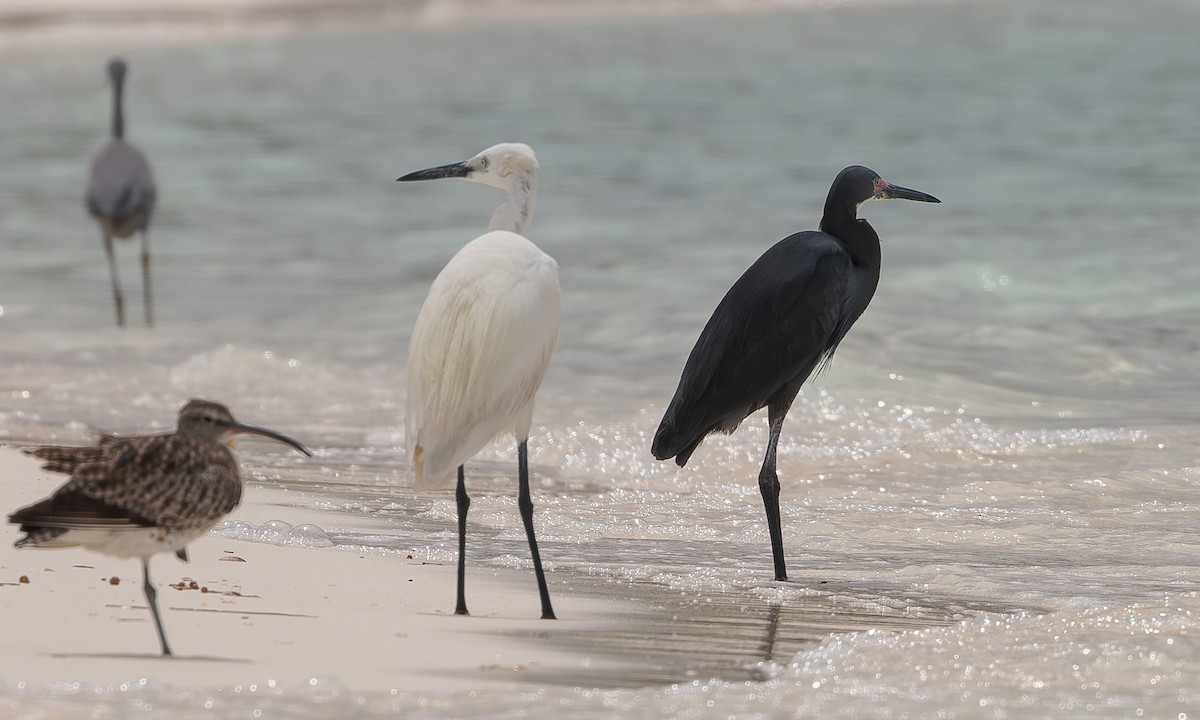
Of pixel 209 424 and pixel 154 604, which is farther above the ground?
pixel 209 424

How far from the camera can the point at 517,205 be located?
5.87 metres

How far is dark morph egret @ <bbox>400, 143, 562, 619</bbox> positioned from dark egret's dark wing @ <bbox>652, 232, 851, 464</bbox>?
105 centimetres

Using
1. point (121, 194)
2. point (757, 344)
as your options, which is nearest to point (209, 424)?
point (757, 344)

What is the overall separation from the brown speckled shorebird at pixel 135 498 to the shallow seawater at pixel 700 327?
0.39 m

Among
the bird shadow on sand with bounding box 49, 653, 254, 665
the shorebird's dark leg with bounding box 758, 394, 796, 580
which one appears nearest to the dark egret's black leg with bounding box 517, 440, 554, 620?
the shorebird's dark leg with bounding box 758, 394, 796, 580

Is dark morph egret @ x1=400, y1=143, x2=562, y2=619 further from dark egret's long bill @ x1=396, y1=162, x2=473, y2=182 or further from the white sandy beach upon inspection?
dark egret's long bill @ x1=396, y1=162, x2=473, y2=182

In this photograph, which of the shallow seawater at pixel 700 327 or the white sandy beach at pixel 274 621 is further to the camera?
the shallow seawater at pixel 700 327

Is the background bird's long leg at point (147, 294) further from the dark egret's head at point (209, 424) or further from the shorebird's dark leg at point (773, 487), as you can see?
the dark egret's head at point (209, 424)

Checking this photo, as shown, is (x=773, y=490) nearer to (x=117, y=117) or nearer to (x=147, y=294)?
(x=147, y=294)

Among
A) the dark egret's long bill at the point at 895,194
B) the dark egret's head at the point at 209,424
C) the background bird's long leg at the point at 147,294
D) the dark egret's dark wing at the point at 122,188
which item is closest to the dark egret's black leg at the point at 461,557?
the dark egret's head at the point at 209,424

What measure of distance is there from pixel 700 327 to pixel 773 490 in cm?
505

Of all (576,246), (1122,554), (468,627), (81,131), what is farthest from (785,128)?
(468,627)

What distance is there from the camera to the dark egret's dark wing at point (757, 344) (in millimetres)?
6215

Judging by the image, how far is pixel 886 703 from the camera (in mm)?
4230
